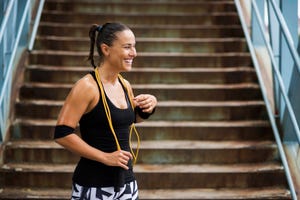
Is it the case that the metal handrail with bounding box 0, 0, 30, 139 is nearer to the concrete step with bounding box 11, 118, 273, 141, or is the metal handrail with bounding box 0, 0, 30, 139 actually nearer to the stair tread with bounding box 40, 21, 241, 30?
the concrete step with bounding box 11, 118, 273, 141

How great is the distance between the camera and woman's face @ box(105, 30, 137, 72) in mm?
2506

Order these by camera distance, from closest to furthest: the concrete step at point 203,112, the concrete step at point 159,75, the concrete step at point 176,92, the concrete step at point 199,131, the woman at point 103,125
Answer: the woman at point 103,125 < the concrete step at point 199,131 < the concrete step at point 203,112 < the concrete step at point 176,92 < the concrete step at point 159,75

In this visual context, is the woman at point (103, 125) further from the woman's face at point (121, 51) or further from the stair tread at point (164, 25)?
the stair tread at point (164, 25)

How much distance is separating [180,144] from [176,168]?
332mm

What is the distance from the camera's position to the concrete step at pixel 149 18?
6.53 meters

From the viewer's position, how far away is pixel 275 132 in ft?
15.9

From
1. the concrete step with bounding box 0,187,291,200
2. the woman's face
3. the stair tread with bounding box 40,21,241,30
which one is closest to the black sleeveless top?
the woman's face

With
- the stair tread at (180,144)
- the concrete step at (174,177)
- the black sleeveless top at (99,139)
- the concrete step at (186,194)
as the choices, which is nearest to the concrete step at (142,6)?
the stair tread at (180,144)

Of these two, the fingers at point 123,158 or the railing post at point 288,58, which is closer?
the fingers at point 123,158

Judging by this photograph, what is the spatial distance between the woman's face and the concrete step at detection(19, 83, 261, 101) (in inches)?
112

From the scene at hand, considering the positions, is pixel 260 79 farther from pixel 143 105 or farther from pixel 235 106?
pixel 143 105

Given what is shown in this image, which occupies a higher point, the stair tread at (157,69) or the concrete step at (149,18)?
the concrete step at (149,18)

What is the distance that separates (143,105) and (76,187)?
516 millimetres

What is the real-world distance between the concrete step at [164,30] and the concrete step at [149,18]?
0.58 feet
